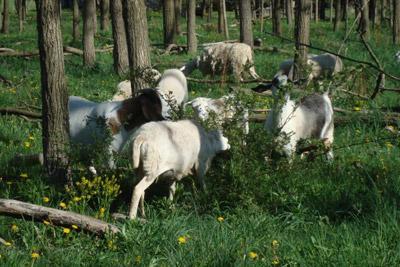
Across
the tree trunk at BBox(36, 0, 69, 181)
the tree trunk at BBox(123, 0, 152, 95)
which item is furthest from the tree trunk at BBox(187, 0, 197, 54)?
the tree trunk at BBox(36, 0, 69, 181)

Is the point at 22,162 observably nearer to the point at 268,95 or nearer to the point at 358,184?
the point at 358,184

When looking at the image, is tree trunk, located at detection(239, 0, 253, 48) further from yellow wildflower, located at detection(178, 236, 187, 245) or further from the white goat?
yellow wildflower, located at detection(178, 236, 187, 245)

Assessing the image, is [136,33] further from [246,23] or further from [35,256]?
[246,23]

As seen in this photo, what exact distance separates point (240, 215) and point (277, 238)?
A: 72 cm

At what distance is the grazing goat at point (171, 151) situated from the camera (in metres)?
6.19

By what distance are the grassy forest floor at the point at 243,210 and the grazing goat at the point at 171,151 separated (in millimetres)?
166

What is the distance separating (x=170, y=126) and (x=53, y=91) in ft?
3.80

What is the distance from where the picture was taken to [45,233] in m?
5.32

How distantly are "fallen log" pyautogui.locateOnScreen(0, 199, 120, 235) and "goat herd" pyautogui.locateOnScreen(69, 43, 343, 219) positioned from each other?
0.54 metres

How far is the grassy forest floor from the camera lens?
470cm

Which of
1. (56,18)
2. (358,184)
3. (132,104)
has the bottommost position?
(358,184)

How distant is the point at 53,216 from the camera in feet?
17.0

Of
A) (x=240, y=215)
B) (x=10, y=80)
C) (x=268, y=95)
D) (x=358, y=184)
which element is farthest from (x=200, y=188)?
(x=10, y=80)

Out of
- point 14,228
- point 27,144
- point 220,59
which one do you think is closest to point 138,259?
point 14,228
